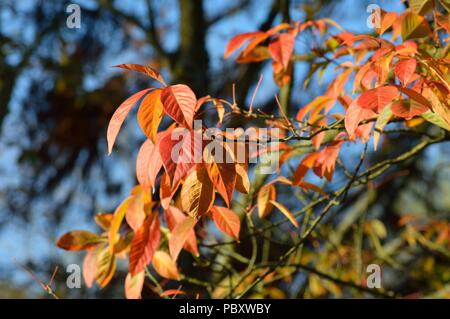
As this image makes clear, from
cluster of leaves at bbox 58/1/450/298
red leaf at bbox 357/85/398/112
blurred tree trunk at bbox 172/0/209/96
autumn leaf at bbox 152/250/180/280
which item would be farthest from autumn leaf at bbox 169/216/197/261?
blurred tree trunk at bbox 172/0/209/96

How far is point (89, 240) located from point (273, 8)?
1468 mm

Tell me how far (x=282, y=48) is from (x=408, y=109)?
1.43ft

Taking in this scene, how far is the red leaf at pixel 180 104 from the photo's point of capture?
27.1 inches

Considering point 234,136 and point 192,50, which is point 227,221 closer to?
point 234,136

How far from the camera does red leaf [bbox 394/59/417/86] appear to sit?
2.62 ft

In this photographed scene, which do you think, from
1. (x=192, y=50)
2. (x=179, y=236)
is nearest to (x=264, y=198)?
(x=179, y=236)

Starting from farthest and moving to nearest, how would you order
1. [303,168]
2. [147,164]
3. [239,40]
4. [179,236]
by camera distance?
[239,40] < [303,168] < [179,236] < [147,164]

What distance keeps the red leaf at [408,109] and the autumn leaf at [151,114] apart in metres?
0.36

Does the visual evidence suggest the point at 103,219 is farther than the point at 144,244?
Yes

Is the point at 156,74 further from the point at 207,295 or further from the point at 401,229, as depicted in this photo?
the point at 401,229

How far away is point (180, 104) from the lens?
0.70 meters

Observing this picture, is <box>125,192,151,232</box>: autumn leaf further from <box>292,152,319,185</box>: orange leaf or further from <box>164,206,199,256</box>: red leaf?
<box>292,152,319,185</box>: orange leaf

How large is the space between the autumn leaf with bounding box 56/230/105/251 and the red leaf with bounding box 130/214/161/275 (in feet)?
0.59
